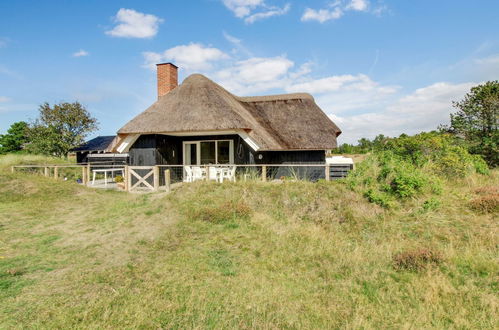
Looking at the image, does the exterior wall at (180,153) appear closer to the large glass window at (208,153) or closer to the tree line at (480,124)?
the large glass window at (208,153)

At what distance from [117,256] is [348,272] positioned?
14.8ft

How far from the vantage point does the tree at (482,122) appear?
44.3 ft

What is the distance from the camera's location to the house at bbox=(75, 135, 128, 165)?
21922 millimetres

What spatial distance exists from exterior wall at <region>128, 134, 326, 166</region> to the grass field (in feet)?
12.4

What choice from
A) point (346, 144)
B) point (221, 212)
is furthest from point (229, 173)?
point (346, 144)

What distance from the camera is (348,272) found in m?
4.91

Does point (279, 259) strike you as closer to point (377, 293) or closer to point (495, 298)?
point (377, 293)

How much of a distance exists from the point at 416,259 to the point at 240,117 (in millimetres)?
8854

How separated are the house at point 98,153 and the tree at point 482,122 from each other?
73.0ft

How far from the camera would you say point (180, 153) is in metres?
14.6

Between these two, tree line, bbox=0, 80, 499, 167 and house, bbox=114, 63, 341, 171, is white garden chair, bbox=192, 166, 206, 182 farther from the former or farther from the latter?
tree line, bbox=0, 80, 499, 167

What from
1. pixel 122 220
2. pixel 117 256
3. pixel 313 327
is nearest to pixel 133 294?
pixel 117 256

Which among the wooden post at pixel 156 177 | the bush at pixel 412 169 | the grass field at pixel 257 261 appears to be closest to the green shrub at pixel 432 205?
the grass field at pixel 257 261

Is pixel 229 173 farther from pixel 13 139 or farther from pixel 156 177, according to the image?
pixel 13 139
